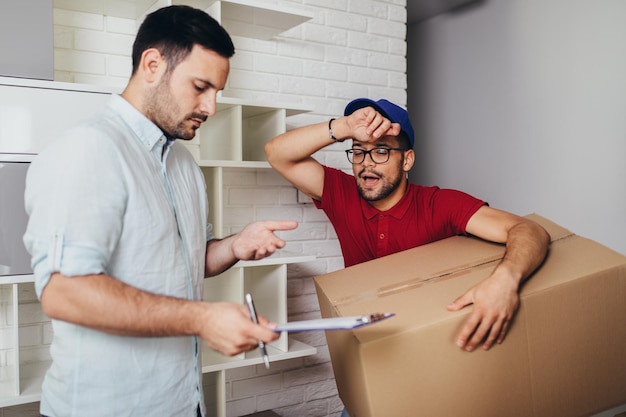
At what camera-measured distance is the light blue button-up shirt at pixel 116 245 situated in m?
0.97

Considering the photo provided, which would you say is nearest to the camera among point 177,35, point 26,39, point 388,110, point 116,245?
point 116,245

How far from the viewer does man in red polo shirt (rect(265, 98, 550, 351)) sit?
1677mm

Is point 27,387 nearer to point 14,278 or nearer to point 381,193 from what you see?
point 14,278

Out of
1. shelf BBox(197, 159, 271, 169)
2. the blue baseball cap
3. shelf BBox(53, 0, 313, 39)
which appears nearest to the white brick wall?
shelf BBox(53, 0, 313, 39)

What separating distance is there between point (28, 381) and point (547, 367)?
1367 mm

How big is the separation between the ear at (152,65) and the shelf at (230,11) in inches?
25.7

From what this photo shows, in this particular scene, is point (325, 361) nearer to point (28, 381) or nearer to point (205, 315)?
point (28, 381)

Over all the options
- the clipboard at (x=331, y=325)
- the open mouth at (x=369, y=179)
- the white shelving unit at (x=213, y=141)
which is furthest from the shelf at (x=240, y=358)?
the clipboard at (x=331, y=325)

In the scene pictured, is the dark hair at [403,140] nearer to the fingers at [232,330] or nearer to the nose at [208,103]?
the nose at [208,103]

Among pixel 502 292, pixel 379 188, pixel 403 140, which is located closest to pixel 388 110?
pixel 403 140

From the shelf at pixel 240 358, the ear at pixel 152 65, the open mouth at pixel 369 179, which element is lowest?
the shelf at pixel 240 358

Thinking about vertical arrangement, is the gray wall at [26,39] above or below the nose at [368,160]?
above

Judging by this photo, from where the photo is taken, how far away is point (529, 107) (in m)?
3.11

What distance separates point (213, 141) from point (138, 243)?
3.43ft
